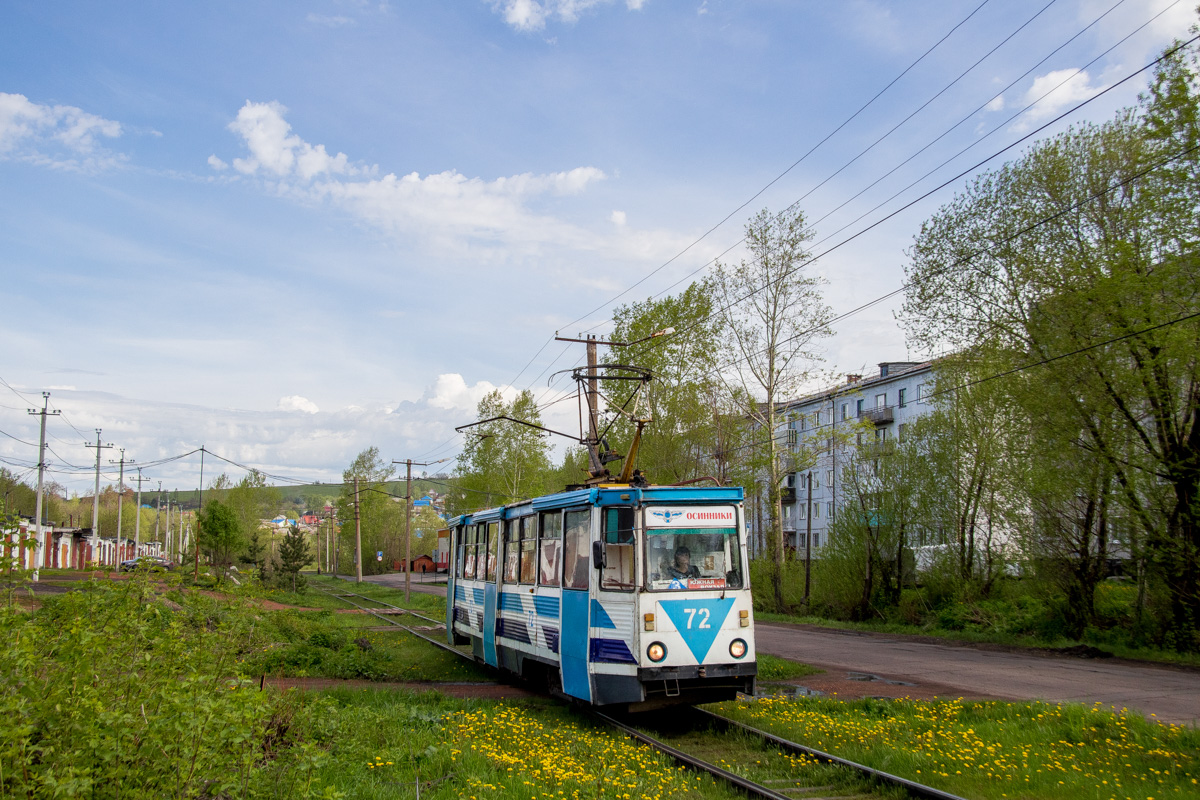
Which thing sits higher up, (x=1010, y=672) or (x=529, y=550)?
(x=529, y=550)

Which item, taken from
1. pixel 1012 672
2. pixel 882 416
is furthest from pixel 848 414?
pixel 1012 672

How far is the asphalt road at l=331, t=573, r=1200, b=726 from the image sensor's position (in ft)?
42.7

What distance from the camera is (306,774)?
18.8 feet

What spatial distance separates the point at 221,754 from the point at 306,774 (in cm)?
127

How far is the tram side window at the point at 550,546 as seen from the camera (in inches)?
464

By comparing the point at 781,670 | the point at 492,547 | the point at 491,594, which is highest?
the point at 492,547

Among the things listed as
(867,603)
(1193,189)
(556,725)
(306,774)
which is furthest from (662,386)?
(306,774)

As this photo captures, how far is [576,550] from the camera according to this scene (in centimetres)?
1119

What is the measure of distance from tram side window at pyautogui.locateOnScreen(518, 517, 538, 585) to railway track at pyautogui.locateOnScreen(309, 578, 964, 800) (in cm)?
213

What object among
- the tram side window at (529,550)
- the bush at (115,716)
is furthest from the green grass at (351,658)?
the bush at (115,716)

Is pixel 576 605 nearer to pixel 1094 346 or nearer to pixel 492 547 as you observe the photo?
pixel 492 547

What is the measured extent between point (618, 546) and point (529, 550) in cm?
286

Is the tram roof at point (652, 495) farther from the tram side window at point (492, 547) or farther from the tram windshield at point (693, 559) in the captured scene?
the tram side window at point (492, 547)

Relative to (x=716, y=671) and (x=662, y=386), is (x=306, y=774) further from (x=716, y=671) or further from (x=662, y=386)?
(x=662, y=386)
